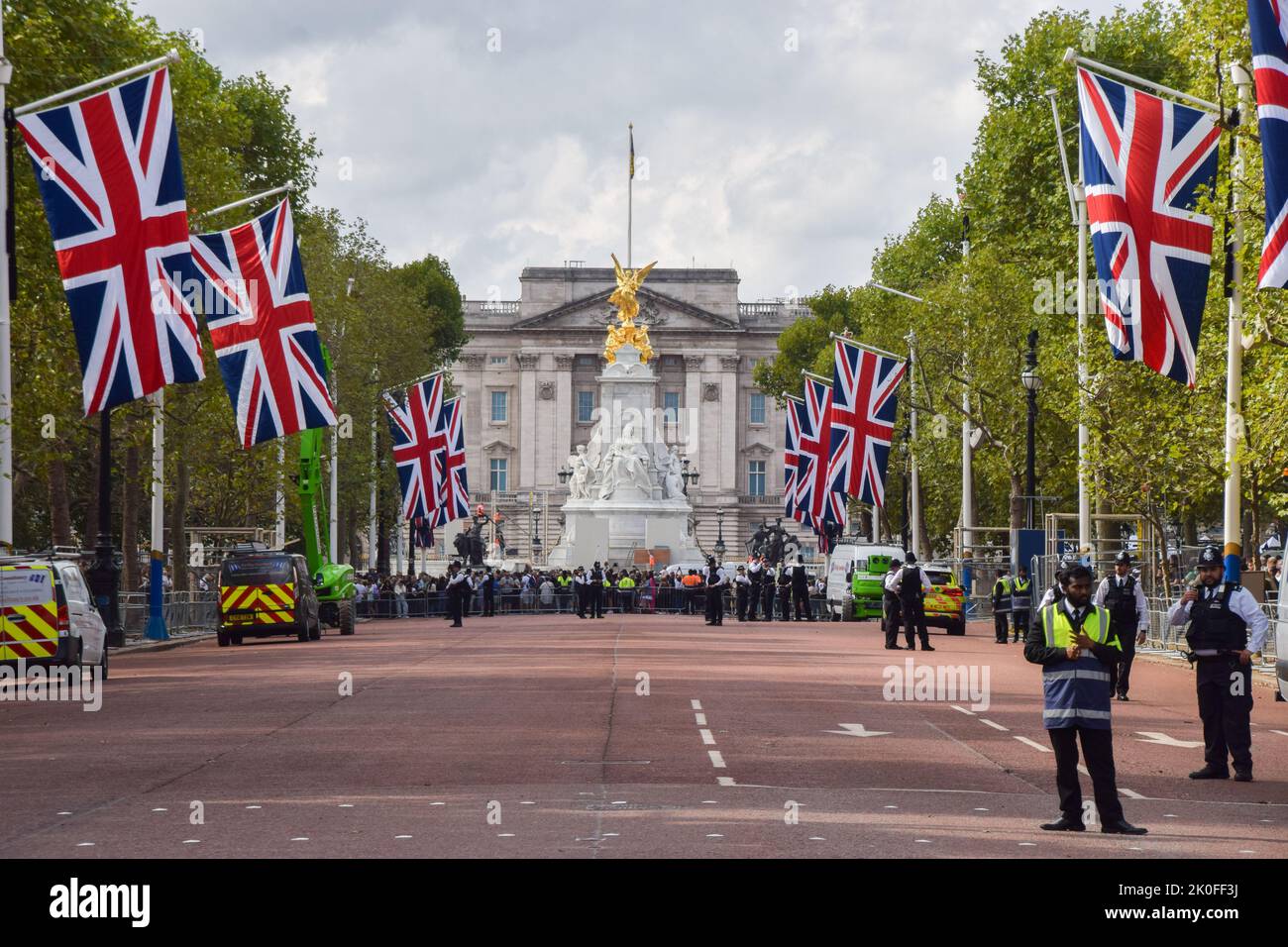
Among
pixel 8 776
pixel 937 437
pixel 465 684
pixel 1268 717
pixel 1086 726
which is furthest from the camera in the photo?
pixel 937 437

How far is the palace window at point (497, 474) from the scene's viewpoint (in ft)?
469

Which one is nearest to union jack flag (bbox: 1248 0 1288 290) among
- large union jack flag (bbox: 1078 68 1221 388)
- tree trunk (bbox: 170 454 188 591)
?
large union jack flag (bbox: 1078 68 1221 388)

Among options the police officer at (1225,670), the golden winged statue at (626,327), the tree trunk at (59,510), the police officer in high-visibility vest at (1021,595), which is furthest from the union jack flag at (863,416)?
the golden winged statue at (626,327)

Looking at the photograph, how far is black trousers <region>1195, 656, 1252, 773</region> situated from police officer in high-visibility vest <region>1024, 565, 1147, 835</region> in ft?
13.7

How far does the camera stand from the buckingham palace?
5561 inches

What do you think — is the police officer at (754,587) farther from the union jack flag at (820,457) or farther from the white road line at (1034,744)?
the white road line at (1034,744)

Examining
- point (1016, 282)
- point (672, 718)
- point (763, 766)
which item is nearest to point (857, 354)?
point (1016, 282)

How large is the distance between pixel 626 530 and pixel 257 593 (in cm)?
5006

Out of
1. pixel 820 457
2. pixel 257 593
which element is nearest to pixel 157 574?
pixel 257 593

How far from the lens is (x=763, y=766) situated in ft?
57.1

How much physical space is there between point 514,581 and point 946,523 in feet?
60.7

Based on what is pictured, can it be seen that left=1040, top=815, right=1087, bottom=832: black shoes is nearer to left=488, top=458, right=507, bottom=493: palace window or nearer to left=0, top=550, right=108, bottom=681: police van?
left=0, top=550, right=108, bottom=681: police van

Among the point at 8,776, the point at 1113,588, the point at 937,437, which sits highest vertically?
the point at 937,437
